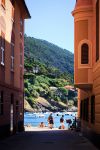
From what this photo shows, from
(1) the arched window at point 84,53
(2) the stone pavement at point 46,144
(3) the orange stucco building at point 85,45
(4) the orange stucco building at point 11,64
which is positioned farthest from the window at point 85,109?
(4) the orange stucco building at point 11,64

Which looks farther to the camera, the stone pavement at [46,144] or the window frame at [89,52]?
the window frame at [89,52]

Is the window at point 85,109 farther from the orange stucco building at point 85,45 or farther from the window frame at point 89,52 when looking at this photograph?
the window frame at point 89,52

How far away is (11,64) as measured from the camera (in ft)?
111

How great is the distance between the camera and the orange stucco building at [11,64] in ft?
97.8

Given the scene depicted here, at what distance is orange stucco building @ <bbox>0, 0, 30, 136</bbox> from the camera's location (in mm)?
29797

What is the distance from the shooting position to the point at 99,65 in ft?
70.7

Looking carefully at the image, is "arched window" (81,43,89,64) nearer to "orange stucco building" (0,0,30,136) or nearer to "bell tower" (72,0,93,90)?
"bell tower" (72,0,93,90)

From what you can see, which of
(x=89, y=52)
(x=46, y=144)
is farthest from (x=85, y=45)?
(x=46, y=144)

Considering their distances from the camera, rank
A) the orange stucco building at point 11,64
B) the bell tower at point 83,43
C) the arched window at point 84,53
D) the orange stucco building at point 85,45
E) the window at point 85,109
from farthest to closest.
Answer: the window at point 85,109
the orange stucco building at point 11,64
the arched window at point 84,53
the bell tower at point 83,43
the orange stucco building at point 85,45

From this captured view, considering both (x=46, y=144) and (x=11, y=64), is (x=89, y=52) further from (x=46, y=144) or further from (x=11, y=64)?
(x=11, y=64)

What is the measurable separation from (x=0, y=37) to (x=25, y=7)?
10383mm

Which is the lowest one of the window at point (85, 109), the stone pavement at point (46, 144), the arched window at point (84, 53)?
the stone pavement at point (46, 144)

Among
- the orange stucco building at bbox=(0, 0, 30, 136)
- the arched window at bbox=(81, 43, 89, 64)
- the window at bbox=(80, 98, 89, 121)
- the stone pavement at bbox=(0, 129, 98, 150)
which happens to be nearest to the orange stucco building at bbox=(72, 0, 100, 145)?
the arched window at bbox=(81, 43, 89, 64)

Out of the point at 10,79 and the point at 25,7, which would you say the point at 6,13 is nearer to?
the point at 10,79
